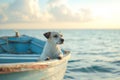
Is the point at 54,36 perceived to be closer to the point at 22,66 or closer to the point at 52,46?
the point at 52,46

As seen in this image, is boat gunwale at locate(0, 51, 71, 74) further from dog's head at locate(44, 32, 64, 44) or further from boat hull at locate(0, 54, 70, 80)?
dog's head at locate(44, 32, 64, 44)

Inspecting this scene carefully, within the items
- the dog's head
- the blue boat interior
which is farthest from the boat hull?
the blue boat interior

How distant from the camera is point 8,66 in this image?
5.00 meters

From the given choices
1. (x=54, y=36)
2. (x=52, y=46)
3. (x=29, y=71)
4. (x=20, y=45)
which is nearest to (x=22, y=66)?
(x=29, y=71)

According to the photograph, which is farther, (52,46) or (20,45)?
(20,45)

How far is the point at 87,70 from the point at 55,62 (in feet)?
33.2

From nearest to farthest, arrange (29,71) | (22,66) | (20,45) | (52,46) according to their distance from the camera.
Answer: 1. (22,66)
2. (29,71)
3. (52,46)
4. (20,45)

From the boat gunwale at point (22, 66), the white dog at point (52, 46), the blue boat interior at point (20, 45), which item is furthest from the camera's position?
the blue boat interior at point (20, 45)

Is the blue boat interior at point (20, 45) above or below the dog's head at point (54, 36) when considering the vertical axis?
below

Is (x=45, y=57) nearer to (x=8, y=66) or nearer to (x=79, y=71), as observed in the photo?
(x=8, y=66)

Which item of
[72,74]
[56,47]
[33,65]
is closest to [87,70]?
[72,74]

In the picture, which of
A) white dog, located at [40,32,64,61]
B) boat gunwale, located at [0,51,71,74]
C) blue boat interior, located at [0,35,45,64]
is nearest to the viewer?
boat gunwale, located at [0,51,71,74]

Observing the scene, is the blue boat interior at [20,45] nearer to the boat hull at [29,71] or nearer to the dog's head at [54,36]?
the dog's head at [54,36]

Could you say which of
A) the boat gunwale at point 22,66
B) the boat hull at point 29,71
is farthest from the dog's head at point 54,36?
the boat gunwale at point 22,66
